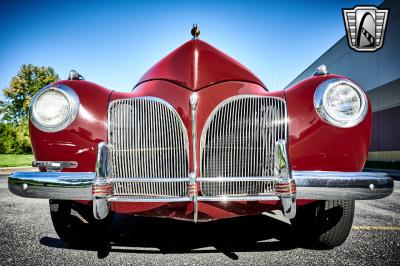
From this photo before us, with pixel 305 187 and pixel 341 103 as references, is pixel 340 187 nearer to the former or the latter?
pixel 305 187

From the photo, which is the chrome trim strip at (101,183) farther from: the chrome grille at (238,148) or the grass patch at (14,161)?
the grass patch at (14,161)

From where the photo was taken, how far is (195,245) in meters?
2.14

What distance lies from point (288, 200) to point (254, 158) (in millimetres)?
378

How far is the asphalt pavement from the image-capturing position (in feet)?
6.01

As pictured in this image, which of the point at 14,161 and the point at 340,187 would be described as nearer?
the point at 340,187

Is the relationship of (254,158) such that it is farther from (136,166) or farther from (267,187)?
(136,166)

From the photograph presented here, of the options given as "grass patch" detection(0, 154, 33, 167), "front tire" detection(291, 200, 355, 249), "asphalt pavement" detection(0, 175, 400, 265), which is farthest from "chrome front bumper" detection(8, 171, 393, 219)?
"grass patch" detection(0, 154, 33, 167)

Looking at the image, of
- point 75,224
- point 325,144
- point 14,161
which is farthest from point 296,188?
point 14,161

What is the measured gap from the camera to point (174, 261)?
1816 mm

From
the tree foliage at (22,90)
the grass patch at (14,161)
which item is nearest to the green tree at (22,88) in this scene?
the tree foliage at (22,90)

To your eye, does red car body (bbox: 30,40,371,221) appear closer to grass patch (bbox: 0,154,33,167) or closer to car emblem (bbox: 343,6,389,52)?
car emblem (bbox: 343,6,389,52)

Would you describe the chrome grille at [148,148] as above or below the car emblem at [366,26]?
below

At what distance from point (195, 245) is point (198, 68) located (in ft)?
4.32

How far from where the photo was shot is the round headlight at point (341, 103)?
5.96 feet
